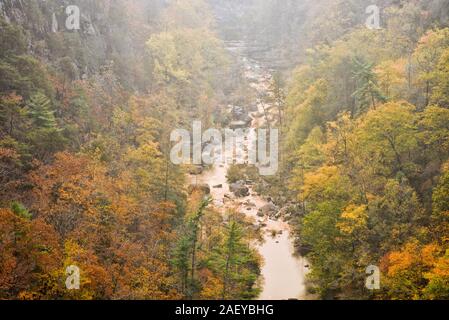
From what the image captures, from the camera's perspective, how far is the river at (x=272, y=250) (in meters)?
40.7

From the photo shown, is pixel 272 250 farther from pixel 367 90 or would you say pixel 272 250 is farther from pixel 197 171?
pixel 197 171

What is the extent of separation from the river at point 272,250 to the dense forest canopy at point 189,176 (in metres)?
1.22

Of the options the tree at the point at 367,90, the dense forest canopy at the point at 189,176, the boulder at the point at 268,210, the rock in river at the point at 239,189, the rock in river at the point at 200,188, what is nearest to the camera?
the dense forest canopy at the point at 189,176

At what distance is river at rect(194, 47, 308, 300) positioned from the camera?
40688mm

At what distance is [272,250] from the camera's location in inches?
1853

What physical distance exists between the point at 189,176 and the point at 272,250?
21.1m

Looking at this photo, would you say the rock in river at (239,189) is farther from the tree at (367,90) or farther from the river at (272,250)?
the tree at (367,90)

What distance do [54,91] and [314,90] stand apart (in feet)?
104

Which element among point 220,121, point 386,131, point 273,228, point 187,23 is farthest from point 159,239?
point 187,23

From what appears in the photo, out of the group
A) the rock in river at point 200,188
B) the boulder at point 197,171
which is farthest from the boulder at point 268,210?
the boulder at point 197,171

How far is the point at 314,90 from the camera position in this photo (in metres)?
58.7

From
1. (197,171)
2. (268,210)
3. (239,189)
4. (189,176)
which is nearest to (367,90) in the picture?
(268,210)

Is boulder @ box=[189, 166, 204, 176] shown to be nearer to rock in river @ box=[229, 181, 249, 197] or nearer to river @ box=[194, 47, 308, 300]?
river @ box=[194, 47, 308, 300]
